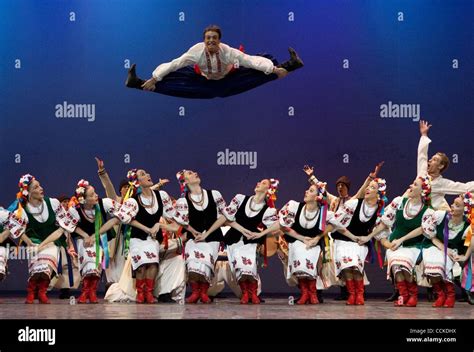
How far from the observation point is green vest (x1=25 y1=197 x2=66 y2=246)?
944cm

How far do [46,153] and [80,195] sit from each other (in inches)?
94.3

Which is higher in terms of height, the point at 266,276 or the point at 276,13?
the point at 276,13

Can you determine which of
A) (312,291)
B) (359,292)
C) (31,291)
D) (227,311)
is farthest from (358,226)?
(31,291)

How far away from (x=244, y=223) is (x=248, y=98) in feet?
8.56

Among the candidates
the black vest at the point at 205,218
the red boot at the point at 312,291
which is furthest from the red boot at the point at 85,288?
the red boot at the point at 312,291

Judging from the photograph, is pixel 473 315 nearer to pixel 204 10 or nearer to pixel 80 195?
pixel 80 195

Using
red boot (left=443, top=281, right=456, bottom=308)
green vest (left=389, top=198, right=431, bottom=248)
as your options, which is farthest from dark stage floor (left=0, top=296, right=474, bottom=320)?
green vest (left=389, top=198, right=431, bottom=248)

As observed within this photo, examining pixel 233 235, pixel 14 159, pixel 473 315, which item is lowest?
pixel 473 315

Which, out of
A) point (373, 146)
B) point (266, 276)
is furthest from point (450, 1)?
point (266, 276)

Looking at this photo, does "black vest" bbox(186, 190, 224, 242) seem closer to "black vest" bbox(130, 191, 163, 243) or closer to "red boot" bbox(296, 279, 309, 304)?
"black vest" bbox(130, 191, 163, 243)

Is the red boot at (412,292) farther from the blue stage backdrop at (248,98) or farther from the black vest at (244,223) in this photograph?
the blue stage backdrop at (248,98)

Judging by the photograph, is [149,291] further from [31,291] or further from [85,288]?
[31,291]

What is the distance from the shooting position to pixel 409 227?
29.9 feet

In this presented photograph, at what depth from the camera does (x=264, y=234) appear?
9383 mm
